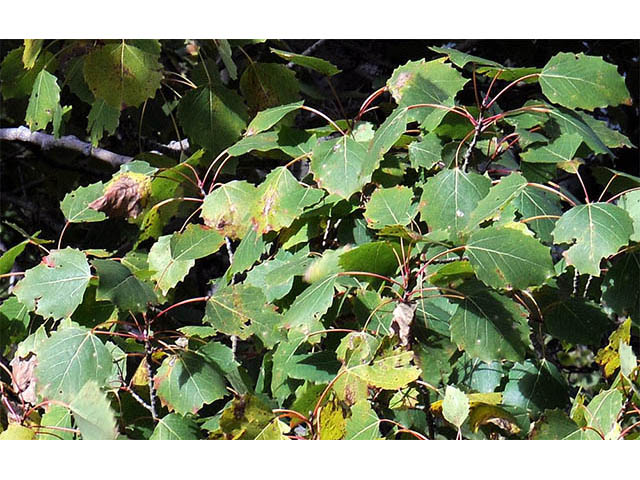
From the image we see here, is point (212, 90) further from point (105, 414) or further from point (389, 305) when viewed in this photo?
point (105, 414)

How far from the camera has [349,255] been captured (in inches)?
42.9

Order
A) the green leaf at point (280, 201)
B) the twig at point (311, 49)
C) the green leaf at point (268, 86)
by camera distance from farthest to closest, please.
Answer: the twig at point (311, 49)
the green leaf at point (268, 86)
the green leaf at point (280, 201)

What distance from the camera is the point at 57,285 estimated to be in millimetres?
1224

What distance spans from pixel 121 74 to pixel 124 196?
0.91ft

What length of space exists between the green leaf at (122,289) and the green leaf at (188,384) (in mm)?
103

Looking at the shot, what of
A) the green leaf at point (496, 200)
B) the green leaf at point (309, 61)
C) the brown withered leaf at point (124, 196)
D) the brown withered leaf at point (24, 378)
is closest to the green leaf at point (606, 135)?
the green leaf at point (496, 200)

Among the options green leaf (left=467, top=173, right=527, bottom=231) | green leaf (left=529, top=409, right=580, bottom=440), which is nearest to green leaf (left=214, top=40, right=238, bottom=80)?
green leaf (left=467, top=173, right=527, bottom=231)

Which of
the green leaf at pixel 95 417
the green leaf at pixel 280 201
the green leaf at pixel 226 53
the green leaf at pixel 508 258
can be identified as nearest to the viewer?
the green leaf at pixel 95 417

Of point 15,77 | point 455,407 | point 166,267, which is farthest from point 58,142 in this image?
point 455,407

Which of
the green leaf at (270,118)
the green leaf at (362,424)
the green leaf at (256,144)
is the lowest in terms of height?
the green leaf at (362,424)

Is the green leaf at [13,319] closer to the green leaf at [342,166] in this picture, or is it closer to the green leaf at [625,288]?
the green leaf at [342,166]

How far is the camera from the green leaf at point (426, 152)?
1.31 m

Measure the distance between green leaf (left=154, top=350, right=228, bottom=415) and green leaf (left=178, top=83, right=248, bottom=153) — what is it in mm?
535

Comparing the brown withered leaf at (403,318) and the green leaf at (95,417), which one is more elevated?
the brown withered leaf at (403,318)
